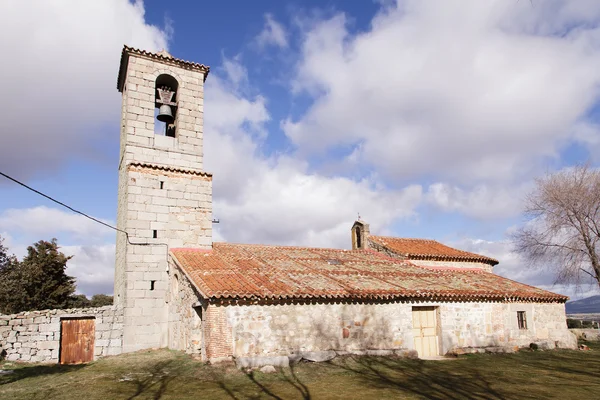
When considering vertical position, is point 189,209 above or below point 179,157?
below

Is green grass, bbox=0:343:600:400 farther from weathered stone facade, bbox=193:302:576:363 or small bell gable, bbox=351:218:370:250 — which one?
small bell gable, bbox=351:218:370:250

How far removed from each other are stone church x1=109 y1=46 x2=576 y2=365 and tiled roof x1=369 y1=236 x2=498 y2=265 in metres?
2.59

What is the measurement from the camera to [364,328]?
1371 centimetres

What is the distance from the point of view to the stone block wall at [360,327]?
11.8 meters

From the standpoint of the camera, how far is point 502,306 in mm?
16594

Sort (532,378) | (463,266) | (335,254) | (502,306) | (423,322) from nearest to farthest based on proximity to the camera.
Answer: (532,378) → (423,322) → (502,306) → (335,254) → (463,266)

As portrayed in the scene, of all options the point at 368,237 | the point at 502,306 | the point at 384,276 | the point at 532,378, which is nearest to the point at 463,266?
the point at 368,237

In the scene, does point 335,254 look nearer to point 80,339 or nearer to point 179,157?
point 179,157

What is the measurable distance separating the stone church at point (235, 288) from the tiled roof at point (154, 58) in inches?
1.7

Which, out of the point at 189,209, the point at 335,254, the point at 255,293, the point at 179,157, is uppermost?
the point at 179,157

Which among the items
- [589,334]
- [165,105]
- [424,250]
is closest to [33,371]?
[165,105]

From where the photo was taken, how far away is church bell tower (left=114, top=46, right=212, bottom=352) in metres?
15.1

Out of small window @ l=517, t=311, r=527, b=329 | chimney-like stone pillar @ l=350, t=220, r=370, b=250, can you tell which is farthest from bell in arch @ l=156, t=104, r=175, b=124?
small window @ l=517, t=311, r=527, b=329

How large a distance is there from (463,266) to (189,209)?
15.7 meters
